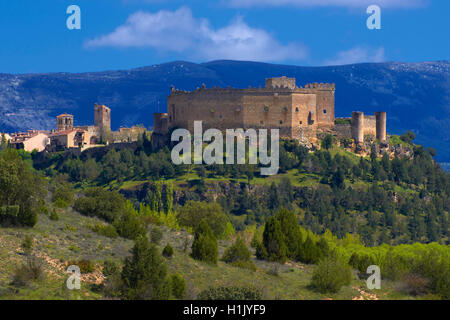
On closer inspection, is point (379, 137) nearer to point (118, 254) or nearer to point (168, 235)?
point (168, 235)

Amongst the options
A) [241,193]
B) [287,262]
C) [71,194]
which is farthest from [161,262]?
[241,193]

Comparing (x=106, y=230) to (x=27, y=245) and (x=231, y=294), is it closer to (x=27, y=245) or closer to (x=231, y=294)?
(x=27, y=245)

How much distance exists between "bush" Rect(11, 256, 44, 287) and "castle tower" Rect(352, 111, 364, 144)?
249ft

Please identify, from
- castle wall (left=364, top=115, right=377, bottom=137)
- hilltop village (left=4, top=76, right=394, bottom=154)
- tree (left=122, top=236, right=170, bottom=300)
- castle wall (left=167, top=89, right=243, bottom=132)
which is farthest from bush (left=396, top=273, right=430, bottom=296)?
castle wall (left=364, top=115, right=377, bottom=137)

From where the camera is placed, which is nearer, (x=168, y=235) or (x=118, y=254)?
(x=118, y=254)

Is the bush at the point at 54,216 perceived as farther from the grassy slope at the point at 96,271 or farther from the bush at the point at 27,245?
the bush at the point at 27,245

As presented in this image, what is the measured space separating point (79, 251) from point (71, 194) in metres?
22.4

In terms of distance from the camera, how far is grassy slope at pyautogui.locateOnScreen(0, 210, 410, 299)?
1834 inches

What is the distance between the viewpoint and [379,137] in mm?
122625

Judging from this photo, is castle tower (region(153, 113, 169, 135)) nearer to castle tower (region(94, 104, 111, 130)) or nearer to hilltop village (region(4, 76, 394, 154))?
hilltop village (region(4, 76, 394, 154))

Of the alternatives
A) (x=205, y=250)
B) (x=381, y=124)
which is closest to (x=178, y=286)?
(x=205, y=250)

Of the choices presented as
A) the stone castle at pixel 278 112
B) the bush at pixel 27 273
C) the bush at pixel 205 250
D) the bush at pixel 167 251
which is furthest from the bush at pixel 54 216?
the stone castle at pixel 278 112
